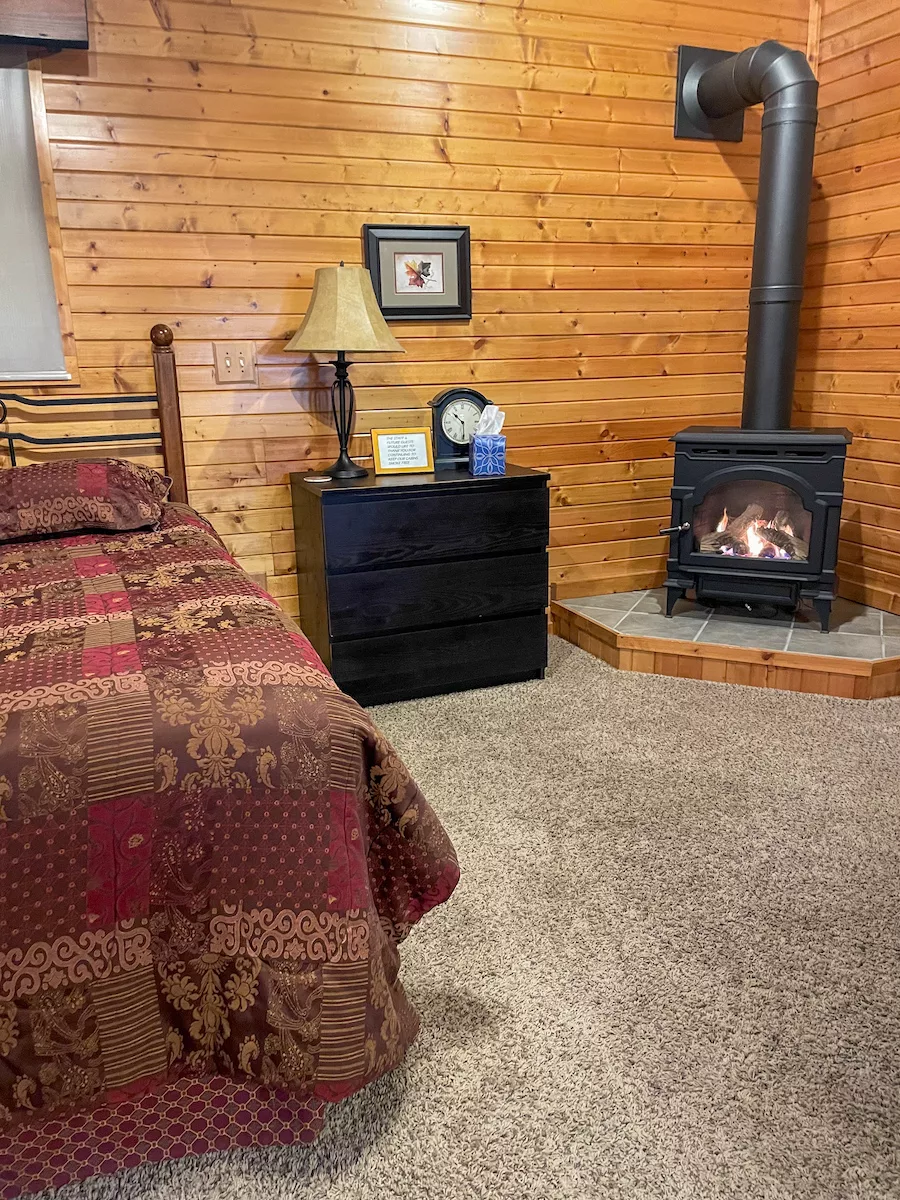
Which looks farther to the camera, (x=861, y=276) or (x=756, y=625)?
(x=861, y=276)

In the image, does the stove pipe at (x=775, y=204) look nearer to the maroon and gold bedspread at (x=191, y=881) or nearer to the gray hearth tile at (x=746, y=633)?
the gray hearth tile at (x=746, y=633)

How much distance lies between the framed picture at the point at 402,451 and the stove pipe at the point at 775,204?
1.26 metres

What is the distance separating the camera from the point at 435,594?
9.81 ft

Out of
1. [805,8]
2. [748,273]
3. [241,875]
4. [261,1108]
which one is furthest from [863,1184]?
[805,8]

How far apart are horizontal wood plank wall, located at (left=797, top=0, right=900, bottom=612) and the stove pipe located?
0.44 metres

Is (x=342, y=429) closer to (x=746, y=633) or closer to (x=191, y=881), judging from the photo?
(x=746, y=633)

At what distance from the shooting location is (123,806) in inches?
46.6

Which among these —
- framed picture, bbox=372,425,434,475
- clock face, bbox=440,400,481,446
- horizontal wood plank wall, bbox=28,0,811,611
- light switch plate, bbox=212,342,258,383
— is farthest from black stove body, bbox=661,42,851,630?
light switch plate, bbox=212,342,258,383

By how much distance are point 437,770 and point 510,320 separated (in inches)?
72.0

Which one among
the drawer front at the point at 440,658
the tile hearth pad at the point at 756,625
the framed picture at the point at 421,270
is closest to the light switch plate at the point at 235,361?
the framed picture at the point at 421,270

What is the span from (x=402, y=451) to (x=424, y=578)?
488 mm

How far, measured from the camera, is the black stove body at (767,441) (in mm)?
3102

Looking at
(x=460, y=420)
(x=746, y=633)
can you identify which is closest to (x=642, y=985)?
(x=746, y=633)

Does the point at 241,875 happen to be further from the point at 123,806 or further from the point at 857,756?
the point at 857,756
